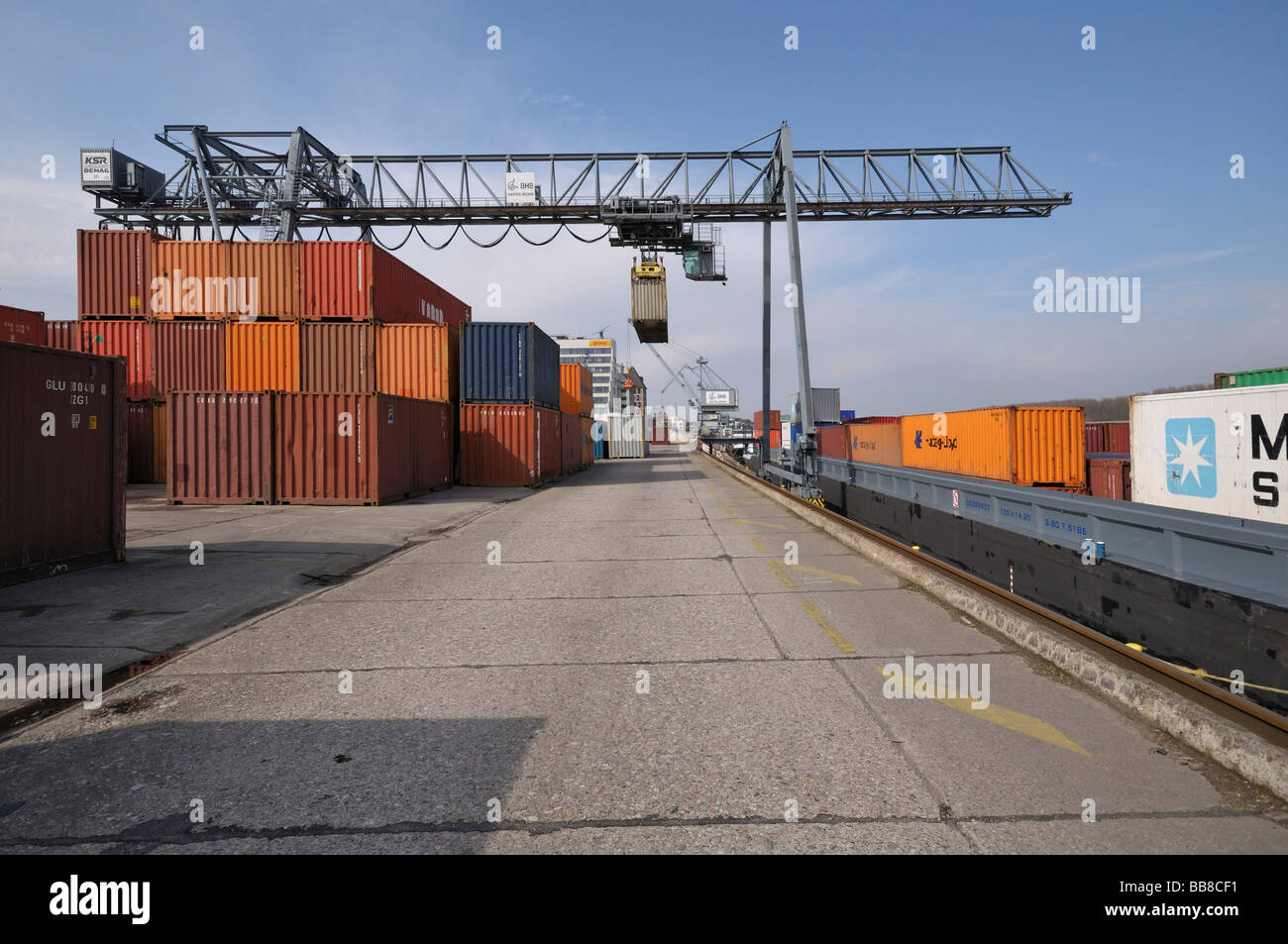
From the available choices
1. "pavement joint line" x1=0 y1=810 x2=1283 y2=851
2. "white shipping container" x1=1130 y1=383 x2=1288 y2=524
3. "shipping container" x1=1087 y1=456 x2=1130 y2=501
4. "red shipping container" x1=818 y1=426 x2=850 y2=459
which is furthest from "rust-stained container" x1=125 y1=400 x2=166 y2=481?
"shipping container" x1=1087 y1=456 x2=1130 y2=501

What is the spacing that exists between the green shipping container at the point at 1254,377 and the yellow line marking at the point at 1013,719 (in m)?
8.54

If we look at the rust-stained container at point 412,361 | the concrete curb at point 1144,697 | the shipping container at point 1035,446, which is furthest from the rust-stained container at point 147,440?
the shipping container at point 1035,446

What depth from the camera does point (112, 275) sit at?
2347cm

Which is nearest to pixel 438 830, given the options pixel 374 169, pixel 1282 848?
pixel 1282 848

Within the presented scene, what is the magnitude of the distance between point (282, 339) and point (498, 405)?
287 inches

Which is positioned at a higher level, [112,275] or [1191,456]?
[112,275]

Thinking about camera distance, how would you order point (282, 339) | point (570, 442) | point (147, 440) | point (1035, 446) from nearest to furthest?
point (1035, 446)
point (282, 339)
point (147, 440)
point (570, 442)

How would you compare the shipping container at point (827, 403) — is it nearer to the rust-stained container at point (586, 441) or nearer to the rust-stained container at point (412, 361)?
the rust-stained container at point (586, 441)

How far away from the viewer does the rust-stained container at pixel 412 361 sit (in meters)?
23.0

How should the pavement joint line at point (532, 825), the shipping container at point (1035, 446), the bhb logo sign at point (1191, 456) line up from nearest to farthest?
the pavement joint line at point (532, 825) → the bhb logo sign at point (1191, 456) → the shipping container at point (1035, 446)

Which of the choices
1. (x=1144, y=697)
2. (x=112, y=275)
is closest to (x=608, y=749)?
(x=1144, y=697)

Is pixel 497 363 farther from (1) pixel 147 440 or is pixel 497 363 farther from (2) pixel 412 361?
(1) pixel 147 440

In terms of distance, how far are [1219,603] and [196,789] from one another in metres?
7.18

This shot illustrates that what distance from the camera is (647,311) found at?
90.7ft
